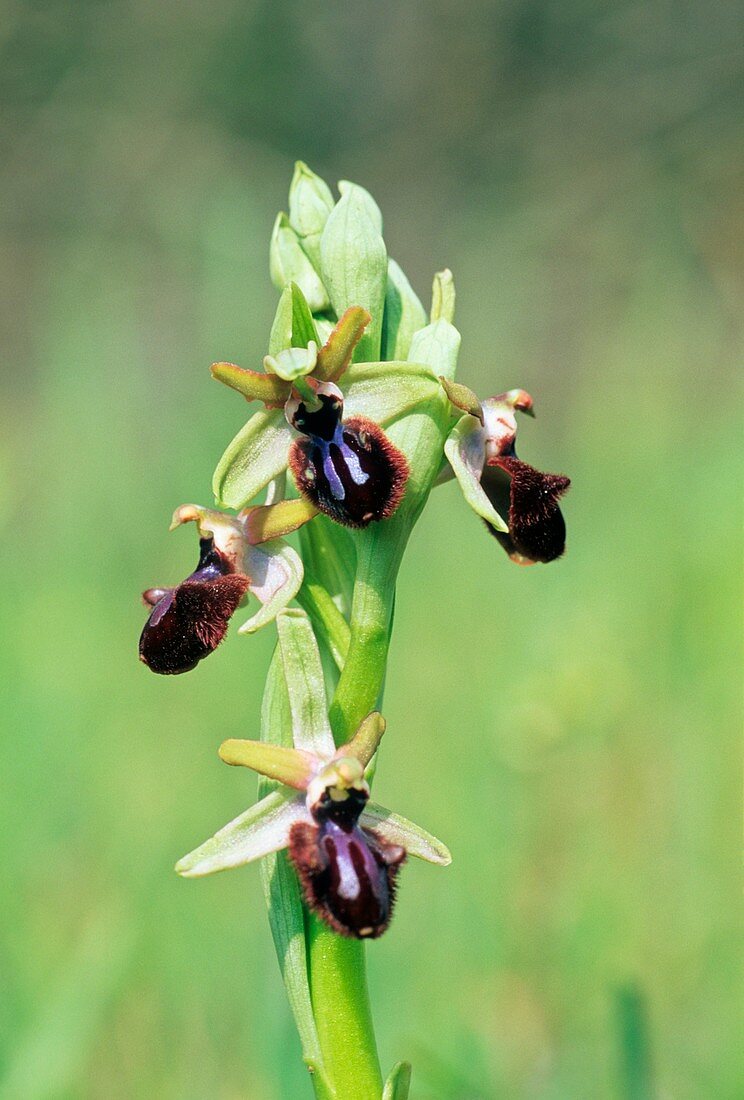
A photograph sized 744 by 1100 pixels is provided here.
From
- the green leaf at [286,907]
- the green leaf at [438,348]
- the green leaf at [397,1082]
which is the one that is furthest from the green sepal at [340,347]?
the green leaf at [397,1082]

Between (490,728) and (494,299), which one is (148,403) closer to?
(494,299)

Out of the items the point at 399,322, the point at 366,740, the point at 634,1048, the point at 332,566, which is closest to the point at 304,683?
the point at 366,740

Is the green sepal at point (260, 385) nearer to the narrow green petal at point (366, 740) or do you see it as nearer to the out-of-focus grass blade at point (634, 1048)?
the narrow green petal at point (366, 740)

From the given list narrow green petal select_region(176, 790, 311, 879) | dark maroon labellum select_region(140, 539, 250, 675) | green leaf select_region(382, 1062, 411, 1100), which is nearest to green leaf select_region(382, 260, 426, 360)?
dark maroon labellum select_region(140, 539, 250, 675)

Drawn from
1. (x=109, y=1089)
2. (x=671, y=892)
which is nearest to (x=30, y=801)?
(x=109, y=1089)

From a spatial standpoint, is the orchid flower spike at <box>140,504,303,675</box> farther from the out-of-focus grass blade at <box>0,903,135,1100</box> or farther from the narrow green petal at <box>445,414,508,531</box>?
the out-of-focus grass blade at <box>0,903,135,1100</box>

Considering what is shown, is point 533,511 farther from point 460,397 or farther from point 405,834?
point 405,834
